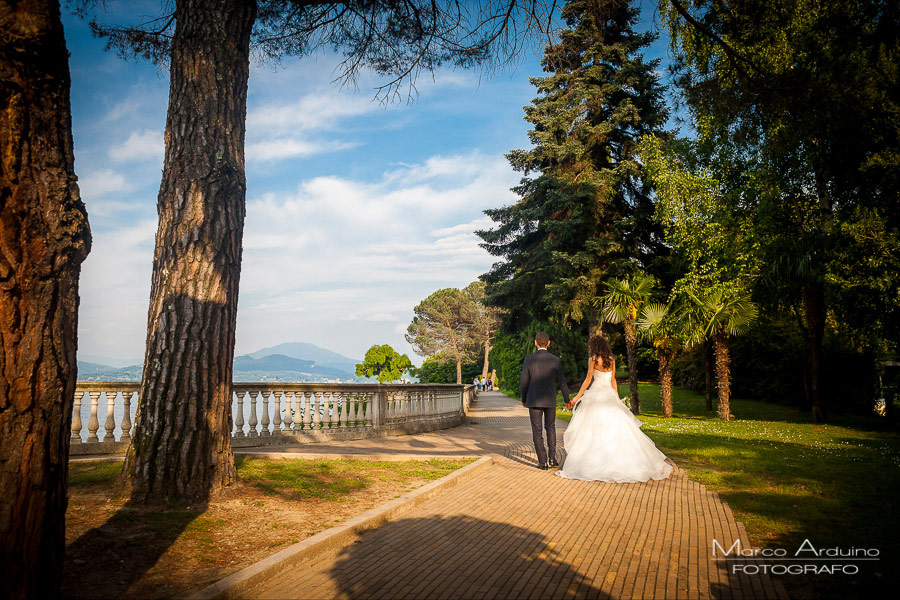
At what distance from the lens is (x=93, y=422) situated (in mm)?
9227

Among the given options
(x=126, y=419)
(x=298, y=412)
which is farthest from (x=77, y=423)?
(x=298, y=412)

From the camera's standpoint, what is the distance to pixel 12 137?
276 cm

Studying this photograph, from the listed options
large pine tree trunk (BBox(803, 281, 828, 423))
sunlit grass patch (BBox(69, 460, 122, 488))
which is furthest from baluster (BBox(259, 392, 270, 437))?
large pine tree trunk (BBox(803, 281, 828, 423))

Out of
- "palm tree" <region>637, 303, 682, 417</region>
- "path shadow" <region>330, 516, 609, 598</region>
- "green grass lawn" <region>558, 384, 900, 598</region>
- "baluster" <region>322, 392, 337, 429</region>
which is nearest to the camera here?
"path shadow" <region>330, 516, 609, 598</region>

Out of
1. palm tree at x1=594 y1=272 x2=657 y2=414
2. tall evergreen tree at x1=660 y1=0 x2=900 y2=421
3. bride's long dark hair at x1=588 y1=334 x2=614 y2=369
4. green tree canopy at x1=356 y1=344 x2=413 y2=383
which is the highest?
tall evergreen tree at x1=660 y1=0 x2=900 y2=421

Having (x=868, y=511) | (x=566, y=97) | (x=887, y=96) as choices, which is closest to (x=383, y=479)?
(x=868, y=511)

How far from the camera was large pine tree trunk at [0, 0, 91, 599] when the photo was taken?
269 centimetres

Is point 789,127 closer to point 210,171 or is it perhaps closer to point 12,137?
point 210,171

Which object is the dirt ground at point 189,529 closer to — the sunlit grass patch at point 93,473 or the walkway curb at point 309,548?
the sunlit grass patch at point 93,473

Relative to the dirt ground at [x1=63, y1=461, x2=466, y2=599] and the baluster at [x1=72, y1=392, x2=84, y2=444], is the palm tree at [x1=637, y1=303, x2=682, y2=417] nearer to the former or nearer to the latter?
the dirt ground at [x1=63, y1=461, x2=466, y2=599]

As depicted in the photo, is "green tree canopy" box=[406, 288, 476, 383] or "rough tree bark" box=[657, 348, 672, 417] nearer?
"rough tree bark" box=[657, 348, 672, 417]

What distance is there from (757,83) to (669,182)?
597 inches

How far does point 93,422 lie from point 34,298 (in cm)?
780

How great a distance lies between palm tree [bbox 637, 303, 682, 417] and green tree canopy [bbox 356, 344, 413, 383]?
38.2m
